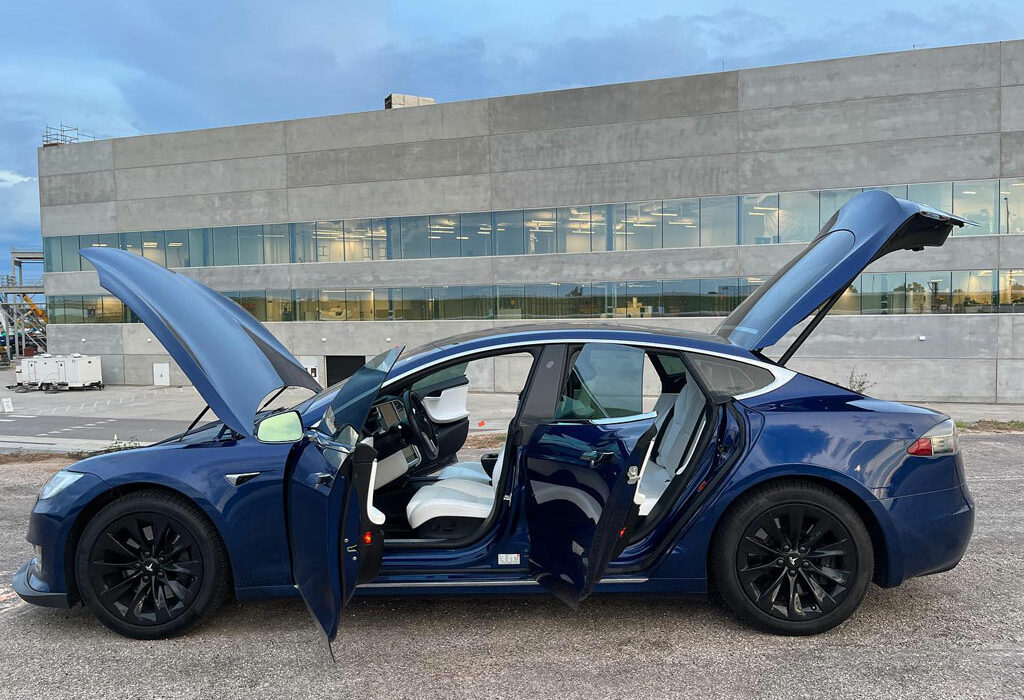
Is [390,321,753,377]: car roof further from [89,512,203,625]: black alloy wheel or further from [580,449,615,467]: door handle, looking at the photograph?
[89,512,203,625]: black alloy wheel

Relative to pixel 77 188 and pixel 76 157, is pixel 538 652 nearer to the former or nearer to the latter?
pixel 77 188

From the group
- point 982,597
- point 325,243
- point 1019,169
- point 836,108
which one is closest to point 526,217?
point 325,243

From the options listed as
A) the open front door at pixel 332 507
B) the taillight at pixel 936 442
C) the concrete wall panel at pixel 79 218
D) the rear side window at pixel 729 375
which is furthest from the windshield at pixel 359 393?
the concrete wall panel at pixel 79 218

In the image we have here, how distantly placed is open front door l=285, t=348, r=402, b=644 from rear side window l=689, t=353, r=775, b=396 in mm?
1700

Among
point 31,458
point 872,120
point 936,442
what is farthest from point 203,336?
point 872,120

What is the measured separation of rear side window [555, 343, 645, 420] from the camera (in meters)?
3.29

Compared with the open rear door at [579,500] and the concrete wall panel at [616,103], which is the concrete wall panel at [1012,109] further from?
the open rear door at [579,500]

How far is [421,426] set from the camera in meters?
4.55

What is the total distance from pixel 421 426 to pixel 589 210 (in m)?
25.3

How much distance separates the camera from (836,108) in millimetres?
26266

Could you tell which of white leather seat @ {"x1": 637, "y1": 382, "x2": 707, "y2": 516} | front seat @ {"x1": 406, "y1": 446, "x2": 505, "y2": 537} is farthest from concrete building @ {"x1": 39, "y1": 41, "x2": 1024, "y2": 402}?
front seat @ {"x1": 406, "y1": 446, "x2": 505, "y2": 537}

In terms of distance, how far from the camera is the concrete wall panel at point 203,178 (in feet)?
106

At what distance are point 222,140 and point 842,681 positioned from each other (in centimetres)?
3562

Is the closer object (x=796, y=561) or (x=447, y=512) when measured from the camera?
(x=796, y=561)
